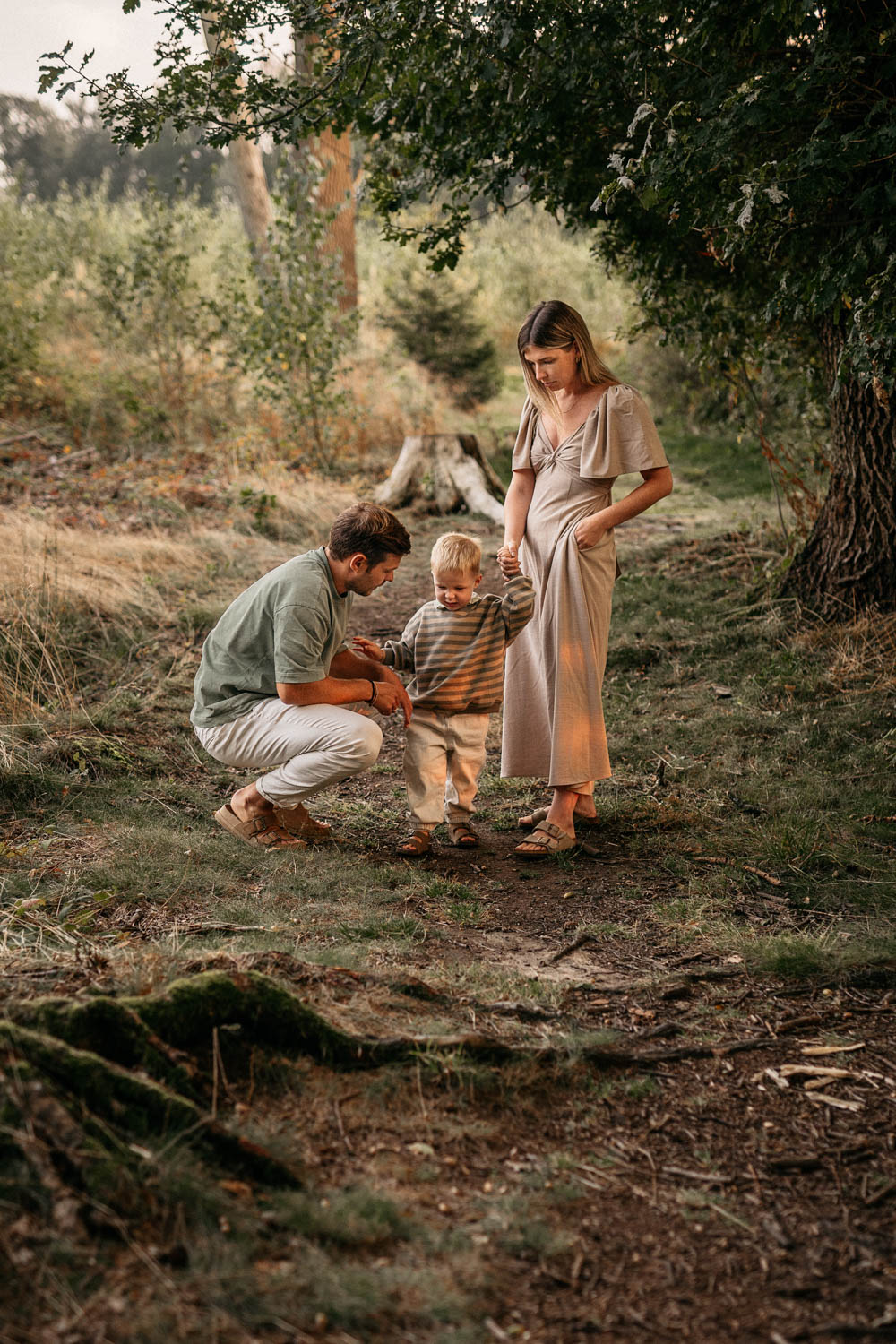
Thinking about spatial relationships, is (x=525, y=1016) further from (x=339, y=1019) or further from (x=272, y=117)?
(x=272, y=117)

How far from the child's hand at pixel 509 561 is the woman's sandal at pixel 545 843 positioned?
1.02m

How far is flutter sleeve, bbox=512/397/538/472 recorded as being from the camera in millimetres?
4391

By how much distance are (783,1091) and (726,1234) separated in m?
0.58

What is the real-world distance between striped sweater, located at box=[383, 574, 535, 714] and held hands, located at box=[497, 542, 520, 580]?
0.08m

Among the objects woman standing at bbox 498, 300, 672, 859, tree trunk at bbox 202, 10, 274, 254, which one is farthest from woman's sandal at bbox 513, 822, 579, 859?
tree trunk at bbox 202, 10, 274, 254

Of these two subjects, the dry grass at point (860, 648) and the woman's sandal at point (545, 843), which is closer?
the woman's sandal at point (545, 843)

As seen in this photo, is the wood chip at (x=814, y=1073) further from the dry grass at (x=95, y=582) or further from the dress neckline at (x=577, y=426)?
the dry grass at (x=95, y=582)

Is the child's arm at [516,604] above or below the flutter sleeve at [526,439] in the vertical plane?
below

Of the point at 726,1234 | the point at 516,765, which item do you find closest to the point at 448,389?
the point at 516,765

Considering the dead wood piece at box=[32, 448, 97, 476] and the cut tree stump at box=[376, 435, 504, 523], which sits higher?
the dead wood piece at box=[32, 448, 97, 476]

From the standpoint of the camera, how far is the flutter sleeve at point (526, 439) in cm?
439

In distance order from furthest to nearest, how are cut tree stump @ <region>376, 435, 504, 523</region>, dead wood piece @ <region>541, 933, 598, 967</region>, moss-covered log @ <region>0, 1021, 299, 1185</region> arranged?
cut tree stump @ <region>376, 435, 504, 523</region> → dead wood piece @ <region>541, 933, 598, 967</region> → moss-covered log @ <region>0, 1021, 299, 1185</region>

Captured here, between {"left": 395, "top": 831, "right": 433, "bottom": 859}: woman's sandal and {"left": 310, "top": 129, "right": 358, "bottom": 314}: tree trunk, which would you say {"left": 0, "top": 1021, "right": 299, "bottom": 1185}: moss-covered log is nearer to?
{"left": 395, "top": 831, "right": 433, "bottom": 859}: woman's sandal

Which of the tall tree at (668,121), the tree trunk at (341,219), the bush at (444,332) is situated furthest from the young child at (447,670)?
the bush at (444,332)
